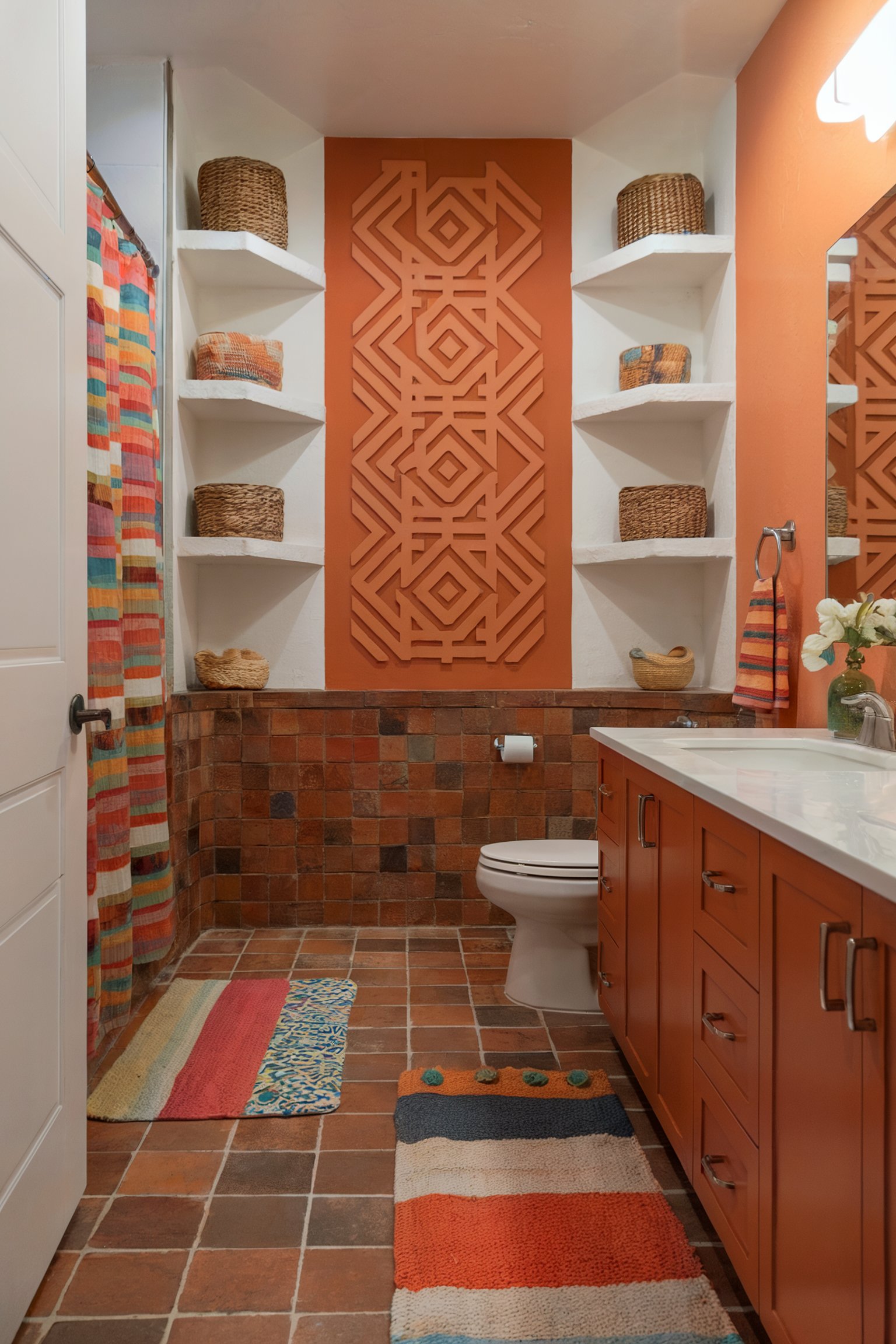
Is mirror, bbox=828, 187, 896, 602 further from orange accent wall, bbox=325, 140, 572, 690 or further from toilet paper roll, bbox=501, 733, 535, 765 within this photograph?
orange accent wall, bbox=325, 140, 572, 690

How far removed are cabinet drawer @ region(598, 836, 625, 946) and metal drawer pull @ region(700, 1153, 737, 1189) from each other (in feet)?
2.09

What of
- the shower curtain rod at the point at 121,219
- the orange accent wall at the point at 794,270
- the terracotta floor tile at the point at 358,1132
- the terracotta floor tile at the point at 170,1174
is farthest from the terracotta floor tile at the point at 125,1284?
the shower curtain rod at the point at 121,219

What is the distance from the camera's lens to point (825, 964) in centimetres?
96

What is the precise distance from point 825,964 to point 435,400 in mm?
2775

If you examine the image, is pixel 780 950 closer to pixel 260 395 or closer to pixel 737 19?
pixel 260 395

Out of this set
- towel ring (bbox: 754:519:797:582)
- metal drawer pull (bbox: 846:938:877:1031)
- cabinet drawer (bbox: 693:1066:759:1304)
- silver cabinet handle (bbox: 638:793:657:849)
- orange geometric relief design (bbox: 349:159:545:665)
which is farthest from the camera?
orange geometric relief design (bbox: 349:159:545:665)

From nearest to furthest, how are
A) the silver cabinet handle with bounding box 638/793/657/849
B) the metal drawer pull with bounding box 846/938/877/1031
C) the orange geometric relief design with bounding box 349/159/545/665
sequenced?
the metal drawer pull with bounding box 846/938/877/1031 → the silver cabinet handle with bounding box 638/793/657/849 → the orange geometric relief design with bounding box 349/159/545/665

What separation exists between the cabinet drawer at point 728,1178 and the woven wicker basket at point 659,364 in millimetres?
2390

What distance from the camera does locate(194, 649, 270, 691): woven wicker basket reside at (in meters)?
3.18

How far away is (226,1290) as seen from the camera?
4.56 feet

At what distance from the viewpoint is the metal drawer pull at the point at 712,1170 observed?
1.30 m

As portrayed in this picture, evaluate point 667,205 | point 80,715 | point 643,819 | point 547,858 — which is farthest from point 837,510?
point 80,715

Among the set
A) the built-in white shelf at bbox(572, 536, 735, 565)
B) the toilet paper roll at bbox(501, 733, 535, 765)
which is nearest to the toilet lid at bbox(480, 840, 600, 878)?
the toilet paper roll at bbox(501, 733, 535, 765)

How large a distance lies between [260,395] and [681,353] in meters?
1.46
